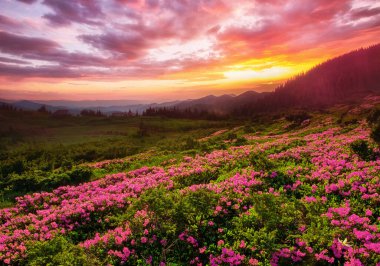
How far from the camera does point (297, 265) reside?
7652 mm

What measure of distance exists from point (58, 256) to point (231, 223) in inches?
239

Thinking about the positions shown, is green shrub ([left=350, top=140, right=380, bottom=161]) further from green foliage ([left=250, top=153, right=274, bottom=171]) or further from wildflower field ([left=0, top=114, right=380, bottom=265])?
green foliage ([left=250, top=153, right=274, bottom=171])

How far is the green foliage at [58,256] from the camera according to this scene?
759 centimetres

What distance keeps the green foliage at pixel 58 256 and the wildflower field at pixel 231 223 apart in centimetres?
3

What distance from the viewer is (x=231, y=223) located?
10.3 m

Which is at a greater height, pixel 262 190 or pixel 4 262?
pixel 262 190

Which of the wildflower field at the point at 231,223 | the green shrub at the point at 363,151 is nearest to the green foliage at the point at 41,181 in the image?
the wildflower field at the point at 231,223

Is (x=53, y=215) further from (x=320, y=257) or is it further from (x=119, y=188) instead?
(x=320, y=257)

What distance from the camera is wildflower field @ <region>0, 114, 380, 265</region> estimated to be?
8.02 meters

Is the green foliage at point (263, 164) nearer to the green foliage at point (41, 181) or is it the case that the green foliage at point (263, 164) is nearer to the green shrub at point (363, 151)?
the green shrub at point (363, 151)

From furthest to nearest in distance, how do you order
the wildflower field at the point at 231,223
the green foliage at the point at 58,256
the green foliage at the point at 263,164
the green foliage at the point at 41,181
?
1. the green foliage at the point at 41,181
2. the green foliage at the point at 263,164
3. the wildflower field at the point at 231,223
4. the green foliage at the point at 58,256

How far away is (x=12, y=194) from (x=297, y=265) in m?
20.7

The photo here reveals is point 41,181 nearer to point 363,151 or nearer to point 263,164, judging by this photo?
point 263,164

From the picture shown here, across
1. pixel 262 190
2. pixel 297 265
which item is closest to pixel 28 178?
pixel 262 190
